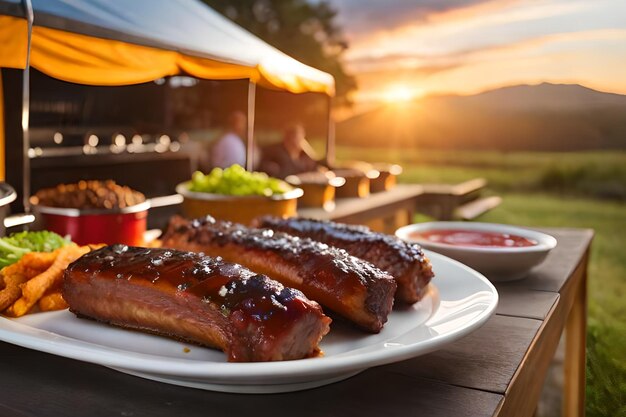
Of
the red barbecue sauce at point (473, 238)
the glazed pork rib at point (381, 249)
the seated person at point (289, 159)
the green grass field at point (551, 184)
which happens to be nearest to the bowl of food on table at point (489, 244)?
the red barbecue sauce at point (473, 238)

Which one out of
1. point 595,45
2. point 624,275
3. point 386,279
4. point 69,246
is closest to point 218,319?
point 386,279

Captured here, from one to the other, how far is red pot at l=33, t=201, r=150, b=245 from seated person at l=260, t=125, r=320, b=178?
310 cm

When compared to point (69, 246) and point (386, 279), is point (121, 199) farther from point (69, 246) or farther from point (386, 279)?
point (386, 279)

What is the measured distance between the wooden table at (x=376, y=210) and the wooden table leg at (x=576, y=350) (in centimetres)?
167

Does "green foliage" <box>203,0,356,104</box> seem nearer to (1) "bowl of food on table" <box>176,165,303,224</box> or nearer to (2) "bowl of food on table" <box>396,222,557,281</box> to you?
(1) "bowl of food on table" <box>176,165,303,224</box>

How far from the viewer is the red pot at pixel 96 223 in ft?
6.90

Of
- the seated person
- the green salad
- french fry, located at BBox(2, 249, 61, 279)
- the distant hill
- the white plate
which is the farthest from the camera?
the distant hill

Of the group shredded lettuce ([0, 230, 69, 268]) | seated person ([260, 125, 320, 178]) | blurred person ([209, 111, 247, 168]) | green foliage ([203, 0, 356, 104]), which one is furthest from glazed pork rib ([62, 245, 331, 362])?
green foliage ([203, 0, 356, 104])

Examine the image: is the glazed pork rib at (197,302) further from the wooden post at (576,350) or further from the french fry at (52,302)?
the wooden post at (576,350)

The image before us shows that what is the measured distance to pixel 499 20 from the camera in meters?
15.4

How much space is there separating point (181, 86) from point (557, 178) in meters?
A: 9.87

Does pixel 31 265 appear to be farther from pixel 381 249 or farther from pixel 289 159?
pixel 289 159

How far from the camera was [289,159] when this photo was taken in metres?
6.05

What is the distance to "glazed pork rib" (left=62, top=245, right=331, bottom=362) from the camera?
3.04 ft
